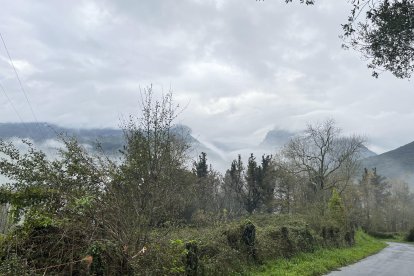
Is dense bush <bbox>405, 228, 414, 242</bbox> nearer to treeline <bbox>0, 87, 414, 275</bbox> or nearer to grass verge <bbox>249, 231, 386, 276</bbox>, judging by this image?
grass verge <bbox>249, 231, 386, 276</bbox>

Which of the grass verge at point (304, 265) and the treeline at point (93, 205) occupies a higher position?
the treeline at point (93, 205)

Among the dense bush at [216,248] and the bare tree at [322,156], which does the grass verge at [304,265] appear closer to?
the dense bush at [216,248]

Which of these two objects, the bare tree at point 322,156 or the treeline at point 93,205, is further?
the bare tree at point 322,156

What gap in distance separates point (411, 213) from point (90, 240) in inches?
3929

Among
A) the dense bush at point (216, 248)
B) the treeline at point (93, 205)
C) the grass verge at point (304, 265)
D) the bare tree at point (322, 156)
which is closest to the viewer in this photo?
the treeline at point (93, 205)

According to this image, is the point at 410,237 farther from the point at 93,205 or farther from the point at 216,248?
the point at 93,205

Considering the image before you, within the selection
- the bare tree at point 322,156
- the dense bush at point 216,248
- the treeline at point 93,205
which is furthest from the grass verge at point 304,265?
the bare tree at point 322,156

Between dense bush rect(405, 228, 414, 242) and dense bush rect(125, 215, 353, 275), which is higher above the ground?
dense bush rect(125, 215, 353, 275)

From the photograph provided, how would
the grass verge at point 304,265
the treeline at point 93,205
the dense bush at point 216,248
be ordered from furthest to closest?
the grass verge at point 304,265, the dense bush at point 216,248, the treeline at point 93,205

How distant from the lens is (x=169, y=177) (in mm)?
10359

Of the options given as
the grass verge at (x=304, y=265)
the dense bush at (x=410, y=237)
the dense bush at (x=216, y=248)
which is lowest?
the dense bush at (x=410, y=237)

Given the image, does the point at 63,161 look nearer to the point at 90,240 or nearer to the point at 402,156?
the point at 90,240

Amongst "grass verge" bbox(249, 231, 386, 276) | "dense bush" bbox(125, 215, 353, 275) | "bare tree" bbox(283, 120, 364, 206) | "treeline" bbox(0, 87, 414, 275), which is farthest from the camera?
"bare tree" bbox(283, 120, 364, 206)

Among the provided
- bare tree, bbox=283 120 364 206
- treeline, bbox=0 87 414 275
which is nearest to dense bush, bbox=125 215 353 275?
treeline, bbox=0 87 414 275
